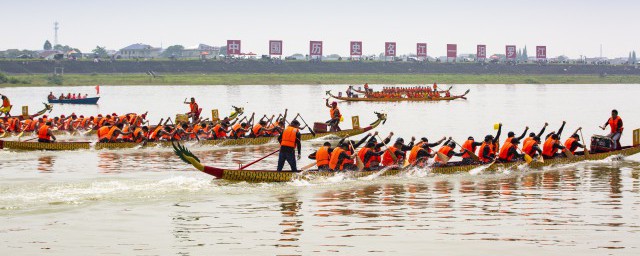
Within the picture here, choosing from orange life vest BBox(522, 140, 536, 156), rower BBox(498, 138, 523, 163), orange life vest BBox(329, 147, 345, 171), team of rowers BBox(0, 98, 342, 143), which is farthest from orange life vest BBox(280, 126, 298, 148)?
orange life vest BBox(522, 140, 536, 156)

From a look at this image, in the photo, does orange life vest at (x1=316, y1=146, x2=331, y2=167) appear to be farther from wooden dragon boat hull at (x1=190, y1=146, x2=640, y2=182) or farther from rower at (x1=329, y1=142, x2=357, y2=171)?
wooden dragon boat hull at (x1=190, y1=146, x2=640, y2=182)

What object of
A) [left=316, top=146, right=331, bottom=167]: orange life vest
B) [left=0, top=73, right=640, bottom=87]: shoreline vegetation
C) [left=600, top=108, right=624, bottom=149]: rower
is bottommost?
[left=316, top=146, right=331, bottom=167]: orange life vest

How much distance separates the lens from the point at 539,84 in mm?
148125

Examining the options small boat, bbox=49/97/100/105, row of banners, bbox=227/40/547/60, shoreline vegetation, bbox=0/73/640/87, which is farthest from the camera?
row of banners, bbox=227/40/547/60

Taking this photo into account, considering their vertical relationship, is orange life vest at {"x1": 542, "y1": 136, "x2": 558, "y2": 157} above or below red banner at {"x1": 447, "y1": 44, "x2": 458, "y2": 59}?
below

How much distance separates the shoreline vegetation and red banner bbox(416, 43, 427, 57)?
18.5 meters

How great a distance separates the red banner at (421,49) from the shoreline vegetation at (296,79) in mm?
18481

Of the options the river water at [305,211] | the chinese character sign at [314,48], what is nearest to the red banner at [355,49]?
the chinese character sign at [314,48]

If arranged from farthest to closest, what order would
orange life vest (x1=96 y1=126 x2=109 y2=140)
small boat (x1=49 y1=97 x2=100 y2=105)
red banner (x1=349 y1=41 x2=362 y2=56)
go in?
red banner (x1=349 y1=41 x2=362 y2=56), small boat (x1=49 y1=97 x2=100 y2=105), orange life vest (x1=96 y1=126 x2=109 y2=140)

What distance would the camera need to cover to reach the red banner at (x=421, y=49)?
6929 inches

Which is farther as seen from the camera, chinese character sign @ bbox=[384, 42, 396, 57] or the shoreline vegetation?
chinese character sign @ bbox=[384, 42, 396, 57]

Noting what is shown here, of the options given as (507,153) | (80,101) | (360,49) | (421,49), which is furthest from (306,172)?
(421,49)

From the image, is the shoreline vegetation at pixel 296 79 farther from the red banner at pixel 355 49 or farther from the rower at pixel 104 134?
the rower at pixel 104 134

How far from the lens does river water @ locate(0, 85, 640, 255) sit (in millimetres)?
17203
